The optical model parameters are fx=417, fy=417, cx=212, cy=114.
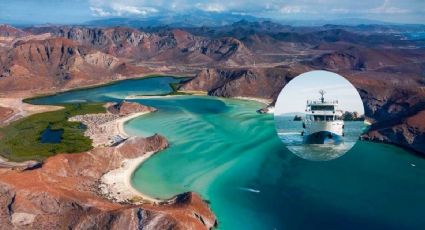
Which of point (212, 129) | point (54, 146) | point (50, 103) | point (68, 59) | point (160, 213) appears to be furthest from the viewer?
point (68, 59)

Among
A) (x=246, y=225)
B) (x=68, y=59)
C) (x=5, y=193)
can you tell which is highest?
(x=68, y=59)

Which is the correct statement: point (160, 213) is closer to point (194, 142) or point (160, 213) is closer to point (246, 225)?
point (246, 225)

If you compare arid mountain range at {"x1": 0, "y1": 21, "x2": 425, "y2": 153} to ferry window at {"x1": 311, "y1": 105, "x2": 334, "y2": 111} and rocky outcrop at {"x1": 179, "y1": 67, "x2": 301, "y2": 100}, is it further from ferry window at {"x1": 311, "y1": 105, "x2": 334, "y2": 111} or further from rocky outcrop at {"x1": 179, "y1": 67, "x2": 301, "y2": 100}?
ferry window at {"x1": 311, "y1": 105, "x2": 334, "y2": 111}

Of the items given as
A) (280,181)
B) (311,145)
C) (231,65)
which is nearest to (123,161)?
(280,181)

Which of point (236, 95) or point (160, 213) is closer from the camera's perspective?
point (160, 213)

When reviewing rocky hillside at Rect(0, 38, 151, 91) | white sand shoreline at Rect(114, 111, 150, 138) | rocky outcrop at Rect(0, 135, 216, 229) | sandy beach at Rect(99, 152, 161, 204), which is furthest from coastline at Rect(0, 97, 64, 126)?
rocky outcrop at Rect(0, 135, 216, 229)

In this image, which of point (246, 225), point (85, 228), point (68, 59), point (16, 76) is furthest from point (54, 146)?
point (68, 59)

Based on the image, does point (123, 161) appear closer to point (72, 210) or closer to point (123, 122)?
point (72, 210)
